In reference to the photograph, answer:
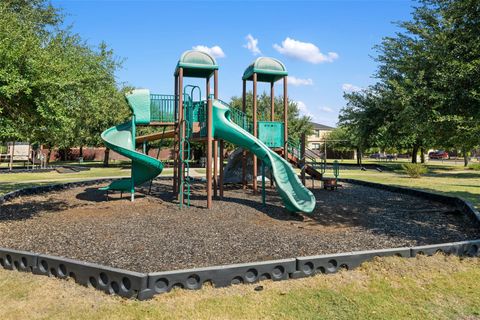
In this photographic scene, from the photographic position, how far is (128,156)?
12.7 metres

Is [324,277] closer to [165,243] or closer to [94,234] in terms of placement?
[165,243]

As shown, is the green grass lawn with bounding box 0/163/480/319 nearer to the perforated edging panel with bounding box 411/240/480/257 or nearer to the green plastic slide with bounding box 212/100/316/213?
the perforated edging panel with bounding box 411/240/480/257

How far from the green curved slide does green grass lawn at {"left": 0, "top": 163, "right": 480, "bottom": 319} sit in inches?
277

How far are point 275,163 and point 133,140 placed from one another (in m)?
5.25

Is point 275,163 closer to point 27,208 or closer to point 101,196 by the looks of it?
point 101,196

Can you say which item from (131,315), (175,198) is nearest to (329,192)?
(175,198)

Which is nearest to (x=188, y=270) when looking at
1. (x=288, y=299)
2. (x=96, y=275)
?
(x=96, y=275)

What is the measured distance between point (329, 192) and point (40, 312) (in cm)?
1348

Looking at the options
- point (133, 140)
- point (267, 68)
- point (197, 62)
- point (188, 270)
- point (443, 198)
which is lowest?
point (188, 270)

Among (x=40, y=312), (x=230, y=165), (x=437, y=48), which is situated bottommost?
(x=40, y=312)

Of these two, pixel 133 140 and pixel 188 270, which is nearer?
pixel 188 270

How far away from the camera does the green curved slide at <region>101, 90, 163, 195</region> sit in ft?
42.3

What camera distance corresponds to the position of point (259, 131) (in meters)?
15.2

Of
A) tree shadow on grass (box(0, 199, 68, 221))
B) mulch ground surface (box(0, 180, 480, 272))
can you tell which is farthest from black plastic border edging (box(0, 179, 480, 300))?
tree shadow on grass (box(0, 199, 68, 221))
